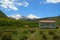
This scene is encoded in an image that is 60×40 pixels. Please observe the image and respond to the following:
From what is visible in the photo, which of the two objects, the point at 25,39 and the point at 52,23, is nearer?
the point at 25,39

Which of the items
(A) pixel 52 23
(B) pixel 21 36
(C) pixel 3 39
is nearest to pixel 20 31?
(B) pixel 21 36

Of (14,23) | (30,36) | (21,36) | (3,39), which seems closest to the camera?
(30,36)

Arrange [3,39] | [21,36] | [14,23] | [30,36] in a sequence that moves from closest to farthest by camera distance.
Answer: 1. [30,36]
2. [21,36]
3. [3,39]
4. [14,23]

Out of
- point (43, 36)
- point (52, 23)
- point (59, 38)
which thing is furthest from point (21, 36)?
point (52, 23)

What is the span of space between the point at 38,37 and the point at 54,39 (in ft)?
2.43

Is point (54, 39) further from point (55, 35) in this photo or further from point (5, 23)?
point (5, 23)

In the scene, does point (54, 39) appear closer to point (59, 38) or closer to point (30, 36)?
point (59, 38)

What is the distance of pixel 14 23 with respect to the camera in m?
52.8

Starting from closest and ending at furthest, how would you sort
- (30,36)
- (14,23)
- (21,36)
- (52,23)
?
(30,36) → (21,36) → (52,23) → (14,23)

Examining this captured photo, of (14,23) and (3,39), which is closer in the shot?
(3,39)

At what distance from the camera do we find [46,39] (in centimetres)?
884

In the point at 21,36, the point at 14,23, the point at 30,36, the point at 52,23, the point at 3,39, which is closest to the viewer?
the point at 30,36

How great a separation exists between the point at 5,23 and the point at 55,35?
147 feet

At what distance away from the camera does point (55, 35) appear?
8.92 m
